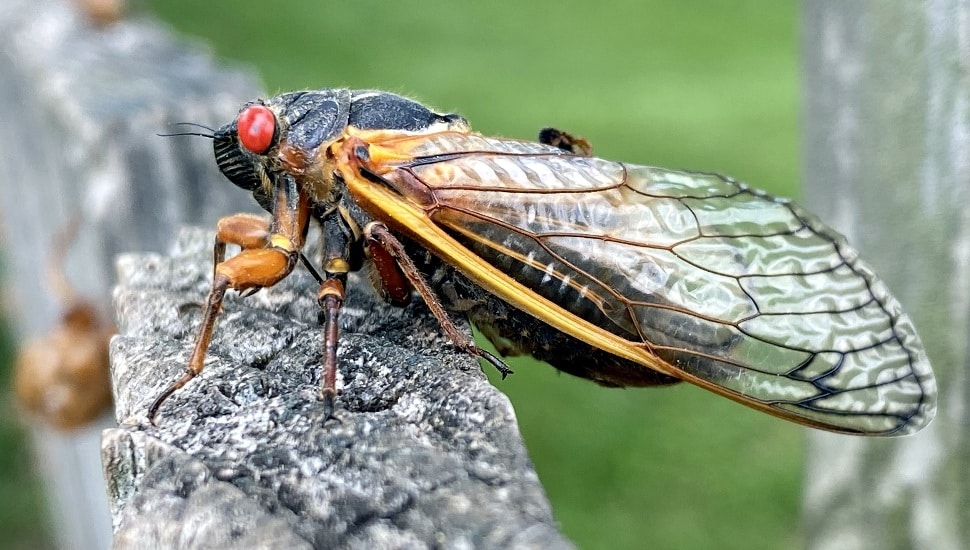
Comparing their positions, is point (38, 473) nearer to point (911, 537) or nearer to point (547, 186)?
point (547, 186)

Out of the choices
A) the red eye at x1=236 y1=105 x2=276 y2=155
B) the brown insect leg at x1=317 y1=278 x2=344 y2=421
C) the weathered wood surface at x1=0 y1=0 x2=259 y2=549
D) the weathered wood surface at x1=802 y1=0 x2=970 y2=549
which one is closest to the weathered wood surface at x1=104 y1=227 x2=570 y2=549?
the brown insect leg at x1=317 y1=278 x2=344 y2=421

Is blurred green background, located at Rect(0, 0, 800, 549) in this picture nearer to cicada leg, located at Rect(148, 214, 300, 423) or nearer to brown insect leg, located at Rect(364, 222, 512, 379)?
brown insect leg, located at Rect(364, 222, 512, 379)

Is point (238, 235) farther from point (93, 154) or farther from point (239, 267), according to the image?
point (93, 154)

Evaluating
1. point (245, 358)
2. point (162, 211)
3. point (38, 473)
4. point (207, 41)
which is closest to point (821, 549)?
point (245, 358)

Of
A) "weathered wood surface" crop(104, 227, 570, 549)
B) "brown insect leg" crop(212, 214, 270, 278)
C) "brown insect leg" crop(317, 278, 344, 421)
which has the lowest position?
"weathered wood surface" crop(104, 227, 570, 549)

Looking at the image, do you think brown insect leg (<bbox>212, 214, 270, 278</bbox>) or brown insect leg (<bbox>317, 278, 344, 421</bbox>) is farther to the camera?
brown insect leg (<bbox>212, 214, 270, 278</bbox>)

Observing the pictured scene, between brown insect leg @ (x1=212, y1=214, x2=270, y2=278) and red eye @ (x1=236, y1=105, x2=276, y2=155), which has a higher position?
red eye @ (x1=236, y1=105, x2=276, y2=155)
